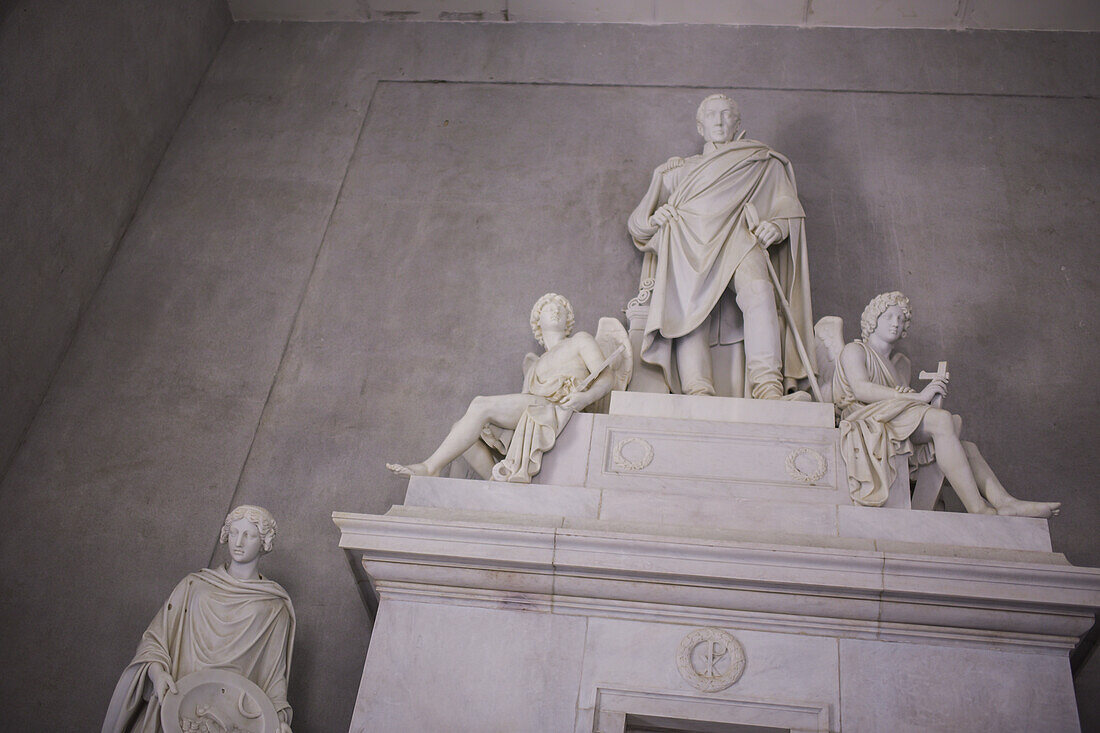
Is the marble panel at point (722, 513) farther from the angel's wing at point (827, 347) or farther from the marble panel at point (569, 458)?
the angel's wing at point (827, 347)

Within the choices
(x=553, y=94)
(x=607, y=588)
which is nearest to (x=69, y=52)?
(x=553, y=94)

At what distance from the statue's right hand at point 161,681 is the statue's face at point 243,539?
65 cm

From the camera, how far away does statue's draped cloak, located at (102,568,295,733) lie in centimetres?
468

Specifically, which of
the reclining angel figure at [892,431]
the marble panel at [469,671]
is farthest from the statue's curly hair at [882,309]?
the marble panel at [469,671]

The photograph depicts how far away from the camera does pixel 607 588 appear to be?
180 inches

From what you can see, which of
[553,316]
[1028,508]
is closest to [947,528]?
[1028,508]

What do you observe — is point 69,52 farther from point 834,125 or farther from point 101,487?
point 834,125

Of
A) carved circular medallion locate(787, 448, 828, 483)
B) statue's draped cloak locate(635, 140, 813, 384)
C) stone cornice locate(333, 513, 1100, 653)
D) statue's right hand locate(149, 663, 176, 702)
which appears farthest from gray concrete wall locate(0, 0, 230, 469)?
carved circular medallion locate(787, 448, 828, 483)

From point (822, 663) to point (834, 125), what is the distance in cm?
498

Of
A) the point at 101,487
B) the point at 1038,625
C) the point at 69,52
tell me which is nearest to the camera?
the point at 1038,625

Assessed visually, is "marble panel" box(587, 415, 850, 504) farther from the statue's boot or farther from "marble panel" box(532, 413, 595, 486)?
the statue's boot

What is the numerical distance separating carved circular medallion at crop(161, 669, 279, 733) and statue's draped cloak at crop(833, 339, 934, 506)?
2811mm

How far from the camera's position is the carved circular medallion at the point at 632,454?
511 centimetres

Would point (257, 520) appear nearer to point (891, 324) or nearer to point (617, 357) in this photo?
point (617, 357)
